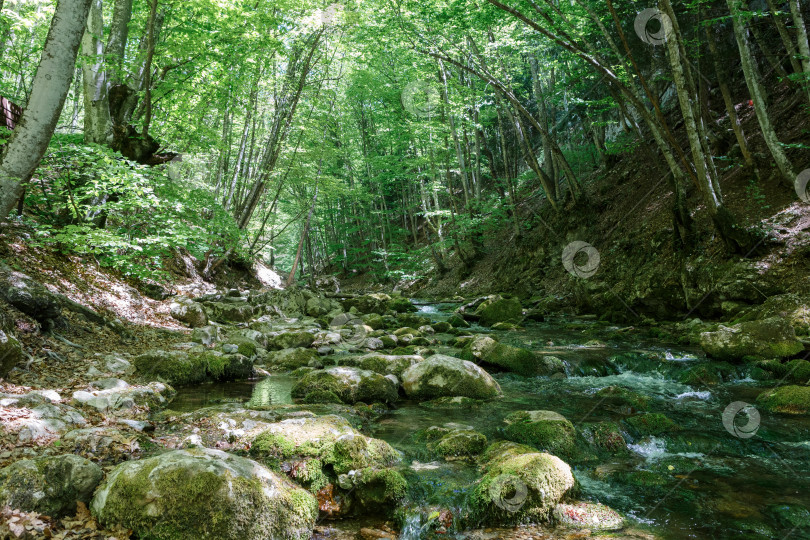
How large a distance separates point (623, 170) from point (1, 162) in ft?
59.1

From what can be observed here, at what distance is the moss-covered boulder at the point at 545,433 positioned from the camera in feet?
13.8

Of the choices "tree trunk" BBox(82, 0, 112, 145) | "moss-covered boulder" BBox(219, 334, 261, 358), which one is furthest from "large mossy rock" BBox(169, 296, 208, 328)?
"tree trunk" BBox(82, 0, 112, 145)

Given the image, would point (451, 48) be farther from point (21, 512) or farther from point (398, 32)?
point (21, 512)

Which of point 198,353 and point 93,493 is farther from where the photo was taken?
point 198,353

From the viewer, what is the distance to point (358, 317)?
13531mm

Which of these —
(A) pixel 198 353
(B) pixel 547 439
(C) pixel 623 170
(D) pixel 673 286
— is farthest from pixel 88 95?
(C) pixel 623 170

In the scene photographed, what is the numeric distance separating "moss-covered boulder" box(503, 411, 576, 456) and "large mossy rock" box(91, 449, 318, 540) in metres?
2.37

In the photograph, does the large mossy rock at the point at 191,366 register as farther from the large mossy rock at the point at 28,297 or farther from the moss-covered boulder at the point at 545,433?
the moss-covered boulder at the point at 545,433

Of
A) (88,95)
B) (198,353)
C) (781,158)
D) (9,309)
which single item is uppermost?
(88,95)

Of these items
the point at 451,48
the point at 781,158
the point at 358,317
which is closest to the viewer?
the point at 781,158

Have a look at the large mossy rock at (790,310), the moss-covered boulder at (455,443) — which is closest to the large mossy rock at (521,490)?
the moss-covered boulder at (455,443)

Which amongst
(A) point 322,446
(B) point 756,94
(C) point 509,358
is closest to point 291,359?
(C) point 509,358

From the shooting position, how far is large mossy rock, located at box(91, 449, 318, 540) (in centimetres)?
248

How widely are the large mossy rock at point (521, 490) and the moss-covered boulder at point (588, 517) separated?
75 mm
